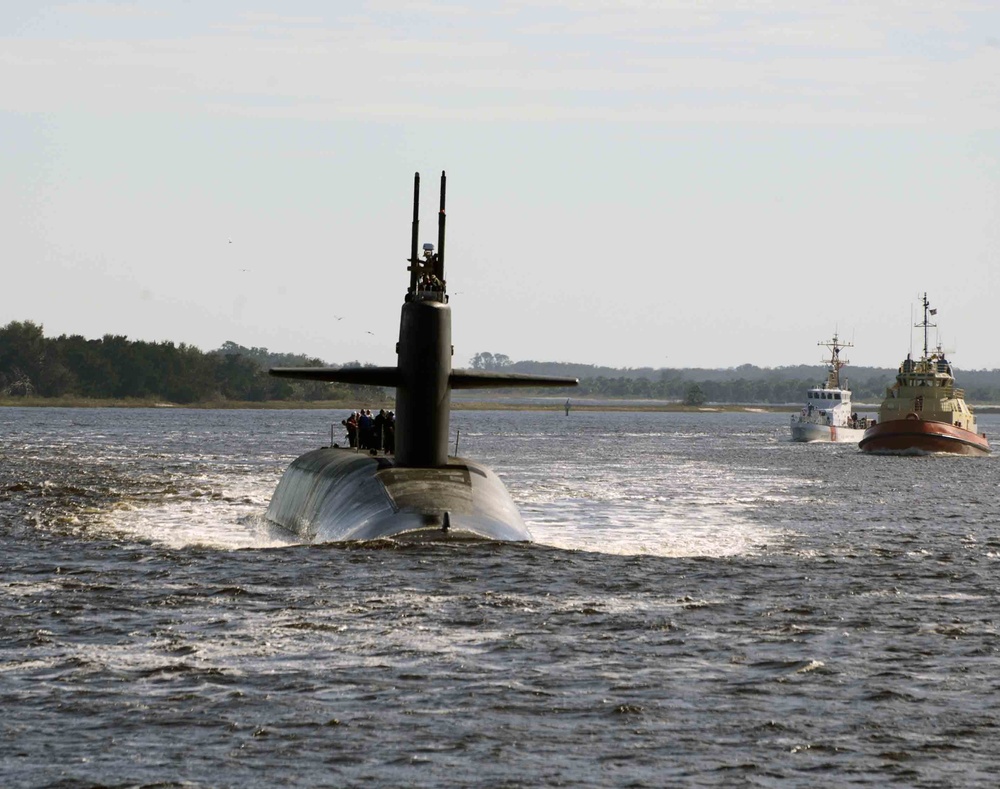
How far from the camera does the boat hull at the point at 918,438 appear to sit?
91312mm

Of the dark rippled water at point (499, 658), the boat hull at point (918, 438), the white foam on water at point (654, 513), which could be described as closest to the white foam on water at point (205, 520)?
the dark rippled water at point (499, 658)

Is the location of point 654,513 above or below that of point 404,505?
below

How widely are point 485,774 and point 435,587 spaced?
384 inches

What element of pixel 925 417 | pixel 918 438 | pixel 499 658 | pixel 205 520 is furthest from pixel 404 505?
pixel 925 417

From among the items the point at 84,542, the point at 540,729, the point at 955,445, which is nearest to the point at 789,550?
the point at 84,542

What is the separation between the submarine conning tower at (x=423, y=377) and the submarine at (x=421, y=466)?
0.07 feet

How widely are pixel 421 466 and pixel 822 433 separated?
9487cm

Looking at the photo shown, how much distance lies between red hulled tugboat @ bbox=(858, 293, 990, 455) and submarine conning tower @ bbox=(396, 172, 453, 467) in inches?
2612

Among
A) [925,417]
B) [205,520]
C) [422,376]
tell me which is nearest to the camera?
[422,376]

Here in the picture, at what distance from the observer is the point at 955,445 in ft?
302

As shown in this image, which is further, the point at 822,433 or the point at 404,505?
the point at 822,433

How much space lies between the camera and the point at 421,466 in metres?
30.6

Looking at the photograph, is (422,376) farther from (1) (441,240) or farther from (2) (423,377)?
(1) (441,240)

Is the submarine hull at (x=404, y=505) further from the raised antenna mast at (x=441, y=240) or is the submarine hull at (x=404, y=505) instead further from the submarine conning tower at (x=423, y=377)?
the raised antenna mast at (x=441, y=240)
